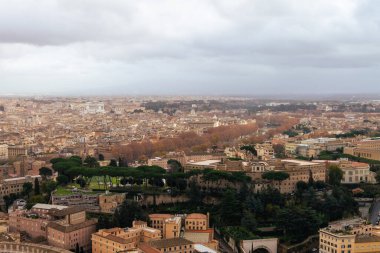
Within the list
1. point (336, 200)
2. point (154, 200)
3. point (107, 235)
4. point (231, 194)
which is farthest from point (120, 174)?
point (336, 200)

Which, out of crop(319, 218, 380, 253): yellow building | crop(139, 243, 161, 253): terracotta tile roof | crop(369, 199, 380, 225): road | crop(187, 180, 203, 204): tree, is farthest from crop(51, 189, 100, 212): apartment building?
crop(369, 199, 380, 225): road

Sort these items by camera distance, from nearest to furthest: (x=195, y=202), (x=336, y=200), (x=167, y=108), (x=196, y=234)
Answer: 1. (x=196, y=234)
2. (x=336, y=200)
3. (x=195, y=202)
4. (x=167, y=108)

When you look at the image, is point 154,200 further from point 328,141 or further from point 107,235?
point 328,141

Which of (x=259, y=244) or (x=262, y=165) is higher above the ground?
(x=262, y=165)

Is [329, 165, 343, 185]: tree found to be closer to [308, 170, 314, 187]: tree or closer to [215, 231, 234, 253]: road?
[308, 170, 314, 187]: tree

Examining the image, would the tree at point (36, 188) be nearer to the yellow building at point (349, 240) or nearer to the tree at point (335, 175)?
the yellow building at point (349, 240)

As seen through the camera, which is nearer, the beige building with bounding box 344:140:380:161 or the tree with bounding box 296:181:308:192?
the tree with bounding box 296:181:308:192
